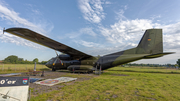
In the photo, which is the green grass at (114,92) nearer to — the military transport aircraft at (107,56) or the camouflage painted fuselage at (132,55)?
the camouflage painted fuselage at (132,55)

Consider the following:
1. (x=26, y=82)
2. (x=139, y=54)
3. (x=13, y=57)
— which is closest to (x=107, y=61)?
(x=139, y=54)

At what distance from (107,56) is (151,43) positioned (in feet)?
23.5

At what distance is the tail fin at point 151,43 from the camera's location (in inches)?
516

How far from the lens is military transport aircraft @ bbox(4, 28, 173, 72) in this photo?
12945 millimetres

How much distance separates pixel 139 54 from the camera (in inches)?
551

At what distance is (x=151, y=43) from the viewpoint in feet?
44.2

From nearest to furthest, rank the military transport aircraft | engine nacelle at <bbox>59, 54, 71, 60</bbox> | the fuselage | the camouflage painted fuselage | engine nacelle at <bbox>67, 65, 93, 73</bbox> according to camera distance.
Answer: the military transport aircraft → the camouflage painted fuselage → the fuselage → engine nacelle at <bbox>67, 65, 93, 73</bbox> → engine nacelle at <bbox>59, 54, 71, 60</bbox>

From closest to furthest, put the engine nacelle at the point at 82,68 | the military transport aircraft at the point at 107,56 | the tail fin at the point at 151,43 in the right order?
the military transport aircraft at the point at 107,56
the tail fin at the point at 151,43
the engine nacelle at the point at 82,68

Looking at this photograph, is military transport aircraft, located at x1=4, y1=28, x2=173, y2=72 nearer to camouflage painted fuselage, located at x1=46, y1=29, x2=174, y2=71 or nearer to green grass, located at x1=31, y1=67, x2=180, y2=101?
camouflage painted fuselage, located at x1=46, y1=29, x2=174, y2=71

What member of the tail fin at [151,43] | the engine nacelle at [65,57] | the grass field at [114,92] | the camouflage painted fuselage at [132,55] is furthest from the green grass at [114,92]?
the engine nacelle at [65,57]

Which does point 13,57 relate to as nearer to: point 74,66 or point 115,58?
point 74,66

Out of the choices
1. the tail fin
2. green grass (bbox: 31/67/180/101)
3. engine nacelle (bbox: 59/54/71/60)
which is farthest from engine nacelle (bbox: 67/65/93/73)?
the tail fin

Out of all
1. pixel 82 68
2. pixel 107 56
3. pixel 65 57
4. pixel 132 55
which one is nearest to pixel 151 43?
pixel 132 55

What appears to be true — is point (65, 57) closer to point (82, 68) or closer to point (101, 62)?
point (82, 68)
